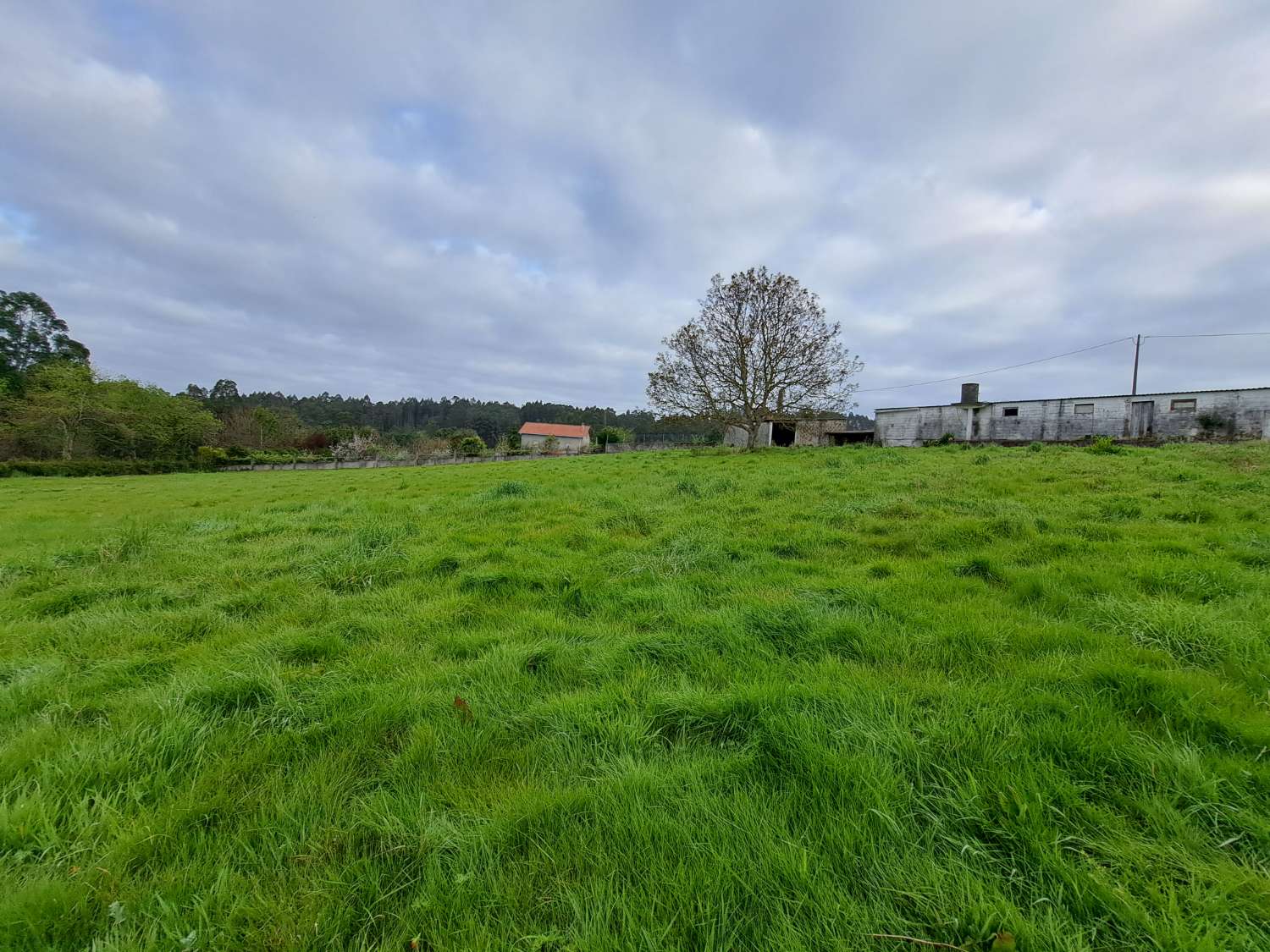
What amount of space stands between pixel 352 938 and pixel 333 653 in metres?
2.18

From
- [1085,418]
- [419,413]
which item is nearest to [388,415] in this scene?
[419,413]

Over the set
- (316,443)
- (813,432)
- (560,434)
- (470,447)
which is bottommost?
(470,447)

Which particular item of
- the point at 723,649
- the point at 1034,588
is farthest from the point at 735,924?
the point at 1034,588

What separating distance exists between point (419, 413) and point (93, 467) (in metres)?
71.8

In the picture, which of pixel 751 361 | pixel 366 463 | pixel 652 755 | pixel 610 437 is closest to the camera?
pixel 652 755

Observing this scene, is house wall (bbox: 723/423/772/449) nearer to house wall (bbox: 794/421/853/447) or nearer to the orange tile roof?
house wall (bbox: 794/421/853/447)

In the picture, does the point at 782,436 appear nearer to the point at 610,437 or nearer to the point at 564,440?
the point at 610,437

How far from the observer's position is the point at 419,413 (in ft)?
340

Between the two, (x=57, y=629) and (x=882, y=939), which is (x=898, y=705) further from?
(x=57, y=629)

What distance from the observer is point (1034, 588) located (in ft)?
11.8

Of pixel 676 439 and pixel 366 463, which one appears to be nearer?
pixel 366 463

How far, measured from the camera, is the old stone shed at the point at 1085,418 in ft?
85.3

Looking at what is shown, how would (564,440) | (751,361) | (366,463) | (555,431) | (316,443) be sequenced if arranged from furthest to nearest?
(555,431) < (564,440) < (316,443) < (366,463) < (751,361)

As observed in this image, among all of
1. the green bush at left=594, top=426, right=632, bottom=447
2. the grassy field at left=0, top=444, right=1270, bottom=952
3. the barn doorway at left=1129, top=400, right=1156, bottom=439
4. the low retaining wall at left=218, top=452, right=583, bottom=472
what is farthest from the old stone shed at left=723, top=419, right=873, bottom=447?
the grassy field at left=0, top=444, right=1270, bottom=952
